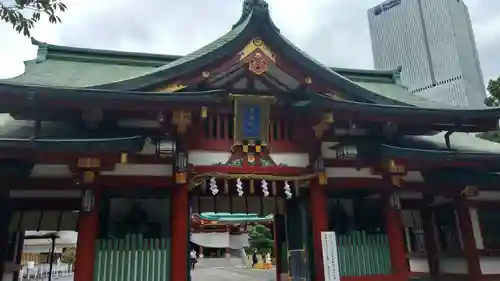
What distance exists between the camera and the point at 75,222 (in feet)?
33.8

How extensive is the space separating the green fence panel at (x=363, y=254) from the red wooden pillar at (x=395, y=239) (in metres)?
0.11

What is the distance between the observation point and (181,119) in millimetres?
8164

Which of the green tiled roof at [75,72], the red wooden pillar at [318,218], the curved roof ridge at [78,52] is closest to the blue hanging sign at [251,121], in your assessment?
the red wooden pillar at [318,218]

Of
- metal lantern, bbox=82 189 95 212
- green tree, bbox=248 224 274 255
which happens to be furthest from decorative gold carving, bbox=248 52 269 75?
green tree, bbox=248 224 274 255

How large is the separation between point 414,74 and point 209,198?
98.4 meters

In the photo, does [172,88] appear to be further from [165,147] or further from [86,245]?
[86,245]

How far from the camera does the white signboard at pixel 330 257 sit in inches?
329

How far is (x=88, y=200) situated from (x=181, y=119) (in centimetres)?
242

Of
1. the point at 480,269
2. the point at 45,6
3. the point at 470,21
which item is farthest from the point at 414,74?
the point at 45,6

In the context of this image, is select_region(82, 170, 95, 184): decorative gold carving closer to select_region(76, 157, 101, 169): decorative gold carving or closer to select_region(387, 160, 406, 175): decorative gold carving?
select_region(76, 157, 101, 169): decorative gold carving

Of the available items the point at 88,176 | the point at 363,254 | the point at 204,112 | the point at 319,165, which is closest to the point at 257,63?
the point at 204,112

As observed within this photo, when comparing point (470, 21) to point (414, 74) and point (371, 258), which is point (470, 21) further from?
point (371, 258)

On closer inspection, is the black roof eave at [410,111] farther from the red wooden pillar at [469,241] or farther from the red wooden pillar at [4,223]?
the red wooden pillar at [4,223]

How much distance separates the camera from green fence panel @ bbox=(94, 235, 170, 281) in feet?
25.6
